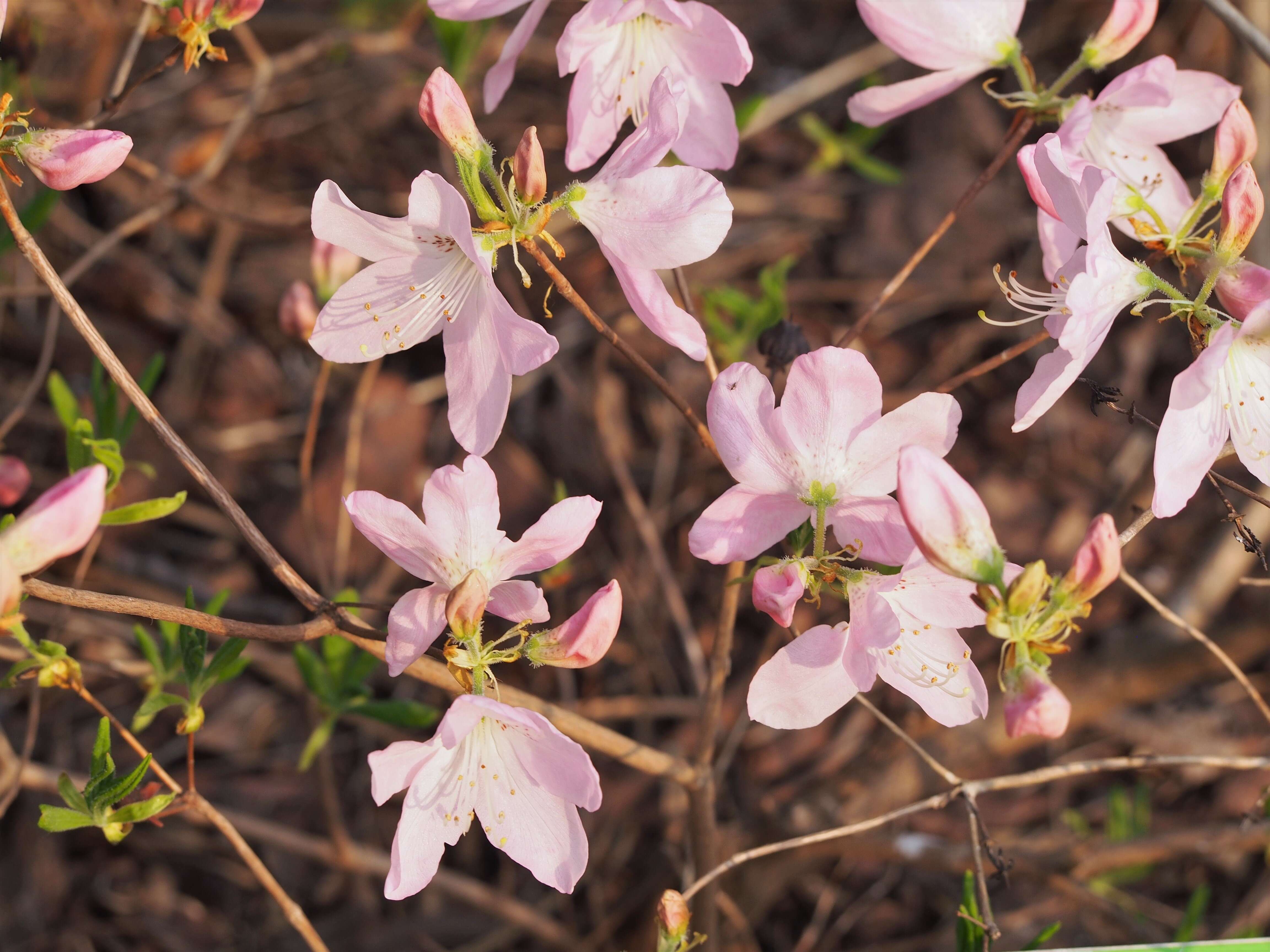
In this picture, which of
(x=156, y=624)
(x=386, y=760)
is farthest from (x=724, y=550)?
(x=156, y=624)

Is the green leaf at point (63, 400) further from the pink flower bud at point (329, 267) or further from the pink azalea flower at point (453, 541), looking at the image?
the pink azalea flower at point (453, 541)

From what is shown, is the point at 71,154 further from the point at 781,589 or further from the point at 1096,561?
the point at 1096,561

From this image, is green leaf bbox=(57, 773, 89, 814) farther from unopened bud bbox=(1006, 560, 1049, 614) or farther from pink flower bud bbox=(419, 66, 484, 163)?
unopened bud bbox=(1006, 560, 1049, 614)

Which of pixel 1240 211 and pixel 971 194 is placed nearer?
pixel 1240 211

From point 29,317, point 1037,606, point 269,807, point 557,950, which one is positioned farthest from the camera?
point 29,317

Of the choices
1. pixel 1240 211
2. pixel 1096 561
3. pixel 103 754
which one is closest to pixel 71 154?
pixel 103 754

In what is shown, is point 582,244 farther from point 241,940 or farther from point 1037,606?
point 1037,606

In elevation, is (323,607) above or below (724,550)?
below
